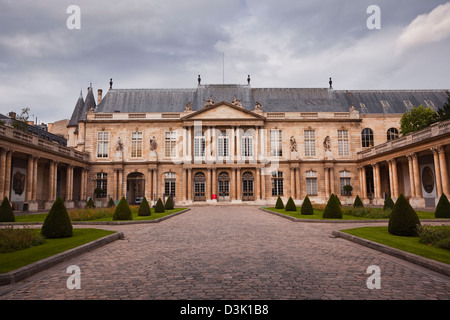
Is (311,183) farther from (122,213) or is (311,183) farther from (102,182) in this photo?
(122,213)

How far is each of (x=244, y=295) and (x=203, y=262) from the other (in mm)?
2329

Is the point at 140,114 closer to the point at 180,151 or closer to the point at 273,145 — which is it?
the point at 180,151

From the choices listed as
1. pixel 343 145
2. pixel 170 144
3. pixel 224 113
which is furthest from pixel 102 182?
pixel 343 145

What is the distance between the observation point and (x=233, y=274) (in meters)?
5.72

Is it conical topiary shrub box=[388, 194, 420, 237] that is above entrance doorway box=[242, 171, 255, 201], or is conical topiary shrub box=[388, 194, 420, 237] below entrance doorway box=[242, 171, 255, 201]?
below

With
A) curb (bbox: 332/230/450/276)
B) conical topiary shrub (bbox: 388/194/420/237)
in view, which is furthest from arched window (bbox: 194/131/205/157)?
conical topiary shrub (bbox: 388/194/420/237)

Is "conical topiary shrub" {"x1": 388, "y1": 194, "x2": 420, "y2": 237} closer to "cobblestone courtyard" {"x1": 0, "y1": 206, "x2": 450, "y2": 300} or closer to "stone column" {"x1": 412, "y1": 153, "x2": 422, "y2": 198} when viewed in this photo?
"cobblestone courtyard" {"x1": 0, "y1": 206, "x2": 450, "y2": 300}

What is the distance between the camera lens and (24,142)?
79.1 ft

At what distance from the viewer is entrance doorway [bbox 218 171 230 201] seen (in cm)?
3766

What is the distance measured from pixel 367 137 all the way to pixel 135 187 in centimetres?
2932

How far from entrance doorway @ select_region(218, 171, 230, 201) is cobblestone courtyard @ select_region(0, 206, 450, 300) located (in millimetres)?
28454

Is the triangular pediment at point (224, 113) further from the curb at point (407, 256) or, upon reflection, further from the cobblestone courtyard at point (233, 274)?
the cobblestone courtyard at point (233, 274)
